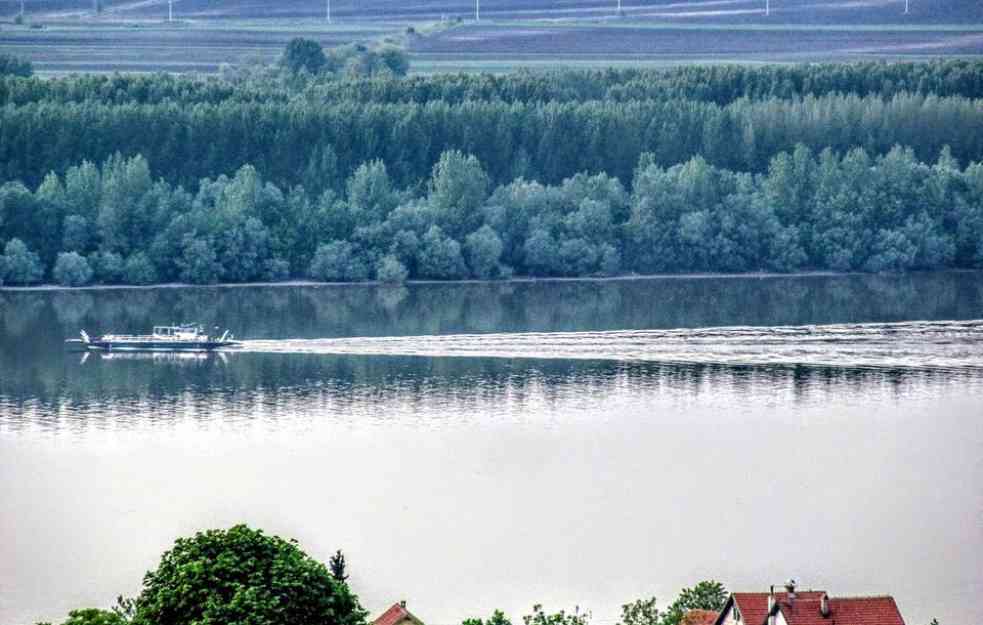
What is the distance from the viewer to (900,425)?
143ft

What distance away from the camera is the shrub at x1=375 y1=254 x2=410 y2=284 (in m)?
63.3

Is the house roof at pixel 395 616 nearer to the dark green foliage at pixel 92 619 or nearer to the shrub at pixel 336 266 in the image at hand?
the dark green foliage at pixel 92 619

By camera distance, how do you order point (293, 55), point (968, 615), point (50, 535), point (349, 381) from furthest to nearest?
point (293, 55) < point (349, 381) < point (50, 535) < point (968, 615)

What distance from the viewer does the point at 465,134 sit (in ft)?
238

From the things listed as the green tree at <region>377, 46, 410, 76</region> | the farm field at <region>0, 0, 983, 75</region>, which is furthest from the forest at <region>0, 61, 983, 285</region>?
the farm field at <region>0, 0, 983, 75</region>

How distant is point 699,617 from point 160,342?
86.3 ft

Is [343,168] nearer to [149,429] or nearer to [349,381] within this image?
[349,381]

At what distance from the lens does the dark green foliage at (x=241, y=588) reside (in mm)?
23625

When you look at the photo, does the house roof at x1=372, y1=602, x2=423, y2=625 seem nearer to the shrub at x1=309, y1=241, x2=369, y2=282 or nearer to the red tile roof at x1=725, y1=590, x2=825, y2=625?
the red tile roof at x1=725, y1=590, x2=825, y2=625

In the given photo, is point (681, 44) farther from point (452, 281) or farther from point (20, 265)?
point (20, 265)

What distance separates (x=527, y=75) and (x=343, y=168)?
13694mm

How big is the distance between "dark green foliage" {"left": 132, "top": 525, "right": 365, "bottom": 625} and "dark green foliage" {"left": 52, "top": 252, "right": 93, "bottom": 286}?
38.0 metres

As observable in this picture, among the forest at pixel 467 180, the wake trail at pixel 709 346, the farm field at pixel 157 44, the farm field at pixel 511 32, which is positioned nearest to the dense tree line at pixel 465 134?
the forest at pixel 467 180

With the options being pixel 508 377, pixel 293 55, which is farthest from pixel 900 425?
pixel 293 55
